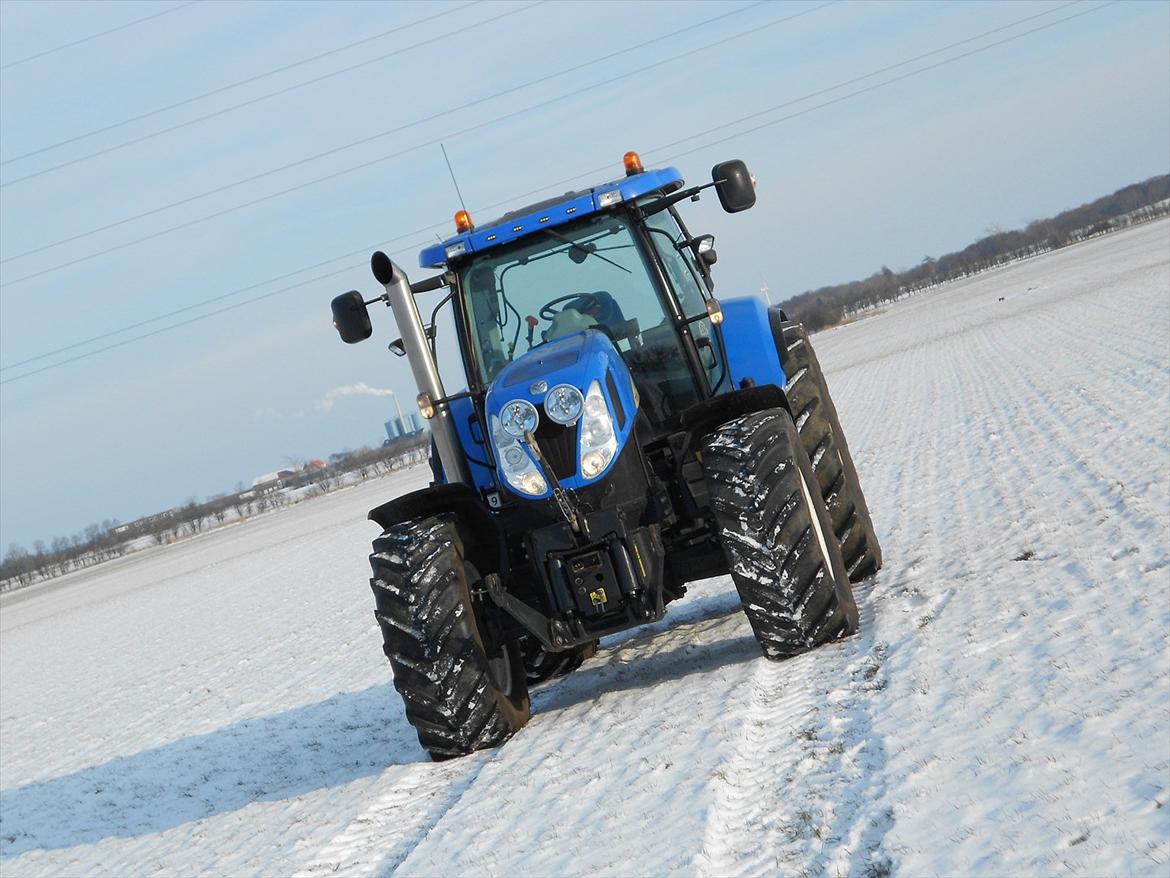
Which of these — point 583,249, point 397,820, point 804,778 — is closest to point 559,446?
point 583,249

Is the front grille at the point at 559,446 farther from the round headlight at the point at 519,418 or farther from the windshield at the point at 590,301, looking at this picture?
the windshield at the point at 590,301

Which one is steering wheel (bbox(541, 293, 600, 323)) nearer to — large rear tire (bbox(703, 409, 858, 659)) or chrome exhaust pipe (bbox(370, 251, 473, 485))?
chrome exhaust pipe (bbox(370, 251, 473, 485))

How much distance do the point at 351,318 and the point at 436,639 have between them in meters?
1.79

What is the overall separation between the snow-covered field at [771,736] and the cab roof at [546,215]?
96.0 inches

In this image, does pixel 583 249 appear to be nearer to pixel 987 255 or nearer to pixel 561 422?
pixel 561 422

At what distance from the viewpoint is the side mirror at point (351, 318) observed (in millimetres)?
7043

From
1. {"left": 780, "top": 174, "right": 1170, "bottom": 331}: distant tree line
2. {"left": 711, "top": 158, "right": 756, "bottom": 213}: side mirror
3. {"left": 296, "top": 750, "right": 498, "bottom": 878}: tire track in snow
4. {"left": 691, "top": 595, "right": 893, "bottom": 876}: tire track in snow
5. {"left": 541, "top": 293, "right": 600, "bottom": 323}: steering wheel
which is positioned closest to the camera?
{"left": 691, "top": 595, "right": 893, "bottom": 876}: tire track in snow

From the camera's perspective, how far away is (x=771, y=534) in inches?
244

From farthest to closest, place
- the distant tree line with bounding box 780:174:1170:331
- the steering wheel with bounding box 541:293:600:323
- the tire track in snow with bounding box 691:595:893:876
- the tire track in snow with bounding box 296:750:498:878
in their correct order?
the distant tree line with bounding box 780:174:1170:331 → the steering wheel with bounding box 541:293:600:323 → the tire track in snow with bounding box 296:750:498:878 → the tire track in snow with bounding box 691:595:893:876

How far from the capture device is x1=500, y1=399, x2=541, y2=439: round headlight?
623 centimetres

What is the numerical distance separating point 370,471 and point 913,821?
75387 millimetres

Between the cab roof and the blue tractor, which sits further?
the cab roof

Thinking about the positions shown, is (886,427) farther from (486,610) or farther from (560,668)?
(486,610)

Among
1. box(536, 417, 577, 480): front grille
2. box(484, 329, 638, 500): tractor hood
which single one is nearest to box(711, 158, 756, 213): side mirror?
box(484, 329, 638, 500): tractor hood
